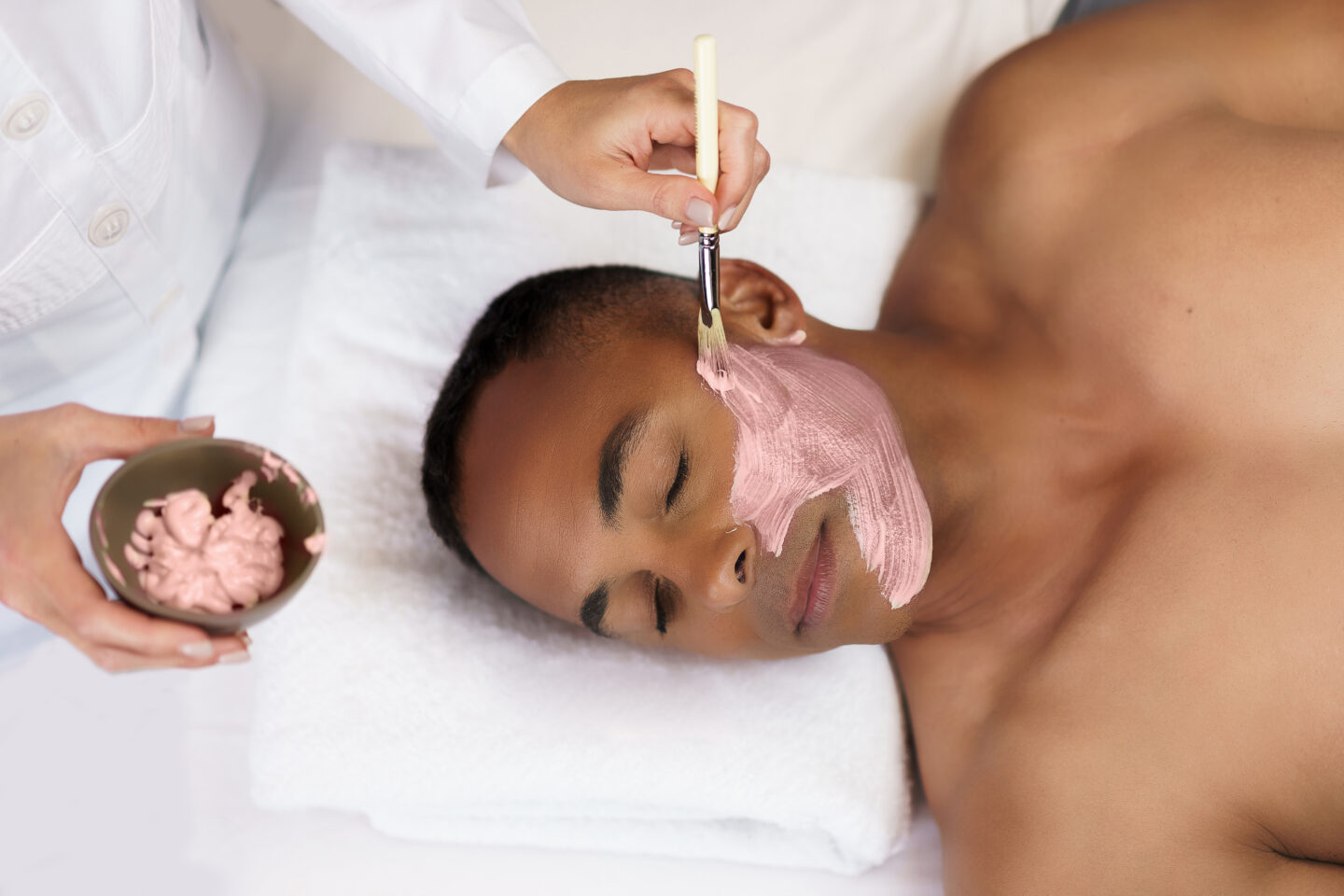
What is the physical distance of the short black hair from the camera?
141 centimetres

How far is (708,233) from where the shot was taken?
3.85ft

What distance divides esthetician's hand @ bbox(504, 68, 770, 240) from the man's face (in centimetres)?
21

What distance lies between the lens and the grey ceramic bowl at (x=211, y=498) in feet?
3.26

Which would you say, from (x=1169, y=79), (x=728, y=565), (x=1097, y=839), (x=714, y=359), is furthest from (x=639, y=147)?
(x=1097, y=839)

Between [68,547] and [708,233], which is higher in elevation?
[708,233]

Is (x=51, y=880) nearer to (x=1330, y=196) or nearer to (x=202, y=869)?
(x=202, y=869)

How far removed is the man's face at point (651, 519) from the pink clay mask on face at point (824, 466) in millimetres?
16

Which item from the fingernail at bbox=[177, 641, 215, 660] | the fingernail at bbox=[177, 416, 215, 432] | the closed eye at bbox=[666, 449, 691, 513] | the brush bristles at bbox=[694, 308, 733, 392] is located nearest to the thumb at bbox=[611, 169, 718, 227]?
the brush bristles at bbox=[694, 308, 733, 392]

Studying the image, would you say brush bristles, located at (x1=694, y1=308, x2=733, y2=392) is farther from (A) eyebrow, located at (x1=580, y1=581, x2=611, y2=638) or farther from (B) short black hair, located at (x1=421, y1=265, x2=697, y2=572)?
(A) eyebrow, located at (x1=580, y1=581, x2=611, y2=638)

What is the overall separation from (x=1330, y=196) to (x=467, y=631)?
141 centimetres

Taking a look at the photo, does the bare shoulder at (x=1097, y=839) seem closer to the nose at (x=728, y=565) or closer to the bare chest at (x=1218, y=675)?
the bare chest at (x=1218, y=675)

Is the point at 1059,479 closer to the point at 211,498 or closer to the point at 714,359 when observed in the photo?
the point at 714,359

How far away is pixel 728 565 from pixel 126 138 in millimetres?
1001

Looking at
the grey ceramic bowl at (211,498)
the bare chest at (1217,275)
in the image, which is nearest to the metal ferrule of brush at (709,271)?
the grey ceramic bowl at (211,498)
